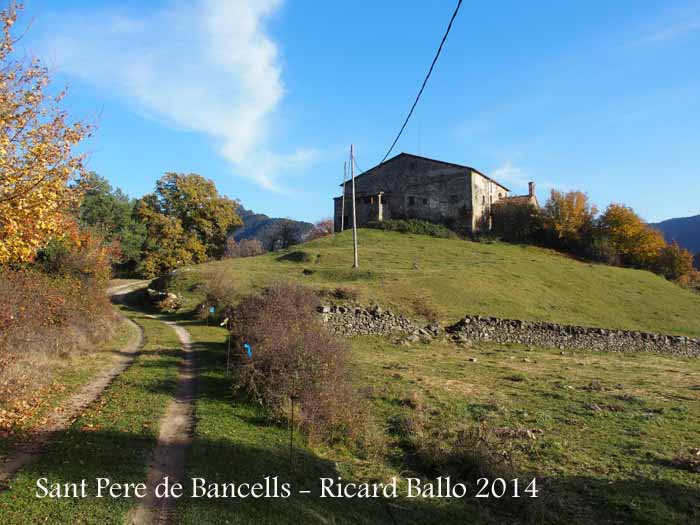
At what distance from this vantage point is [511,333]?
2567 cm

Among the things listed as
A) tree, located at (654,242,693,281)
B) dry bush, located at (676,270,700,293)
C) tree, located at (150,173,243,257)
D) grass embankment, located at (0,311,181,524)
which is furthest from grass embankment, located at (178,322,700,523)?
tree, located at (654,242,693,281)

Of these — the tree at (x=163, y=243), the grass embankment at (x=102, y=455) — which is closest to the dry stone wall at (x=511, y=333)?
the grass embankment at (x=102, y=455)

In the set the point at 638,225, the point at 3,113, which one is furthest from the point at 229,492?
the point at 638,225

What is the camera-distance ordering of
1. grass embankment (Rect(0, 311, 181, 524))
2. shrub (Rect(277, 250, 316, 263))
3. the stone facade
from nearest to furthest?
grass embankment (Rect(0, 311, 181, 524)) < shrub (Rect(277, 250, 316, 263)) < the stone facade

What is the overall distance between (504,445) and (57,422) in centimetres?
878

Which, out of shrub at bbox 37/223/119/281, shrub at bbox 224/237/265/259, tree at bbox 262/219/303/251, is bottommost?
shrub at bbox 37/223/119/281

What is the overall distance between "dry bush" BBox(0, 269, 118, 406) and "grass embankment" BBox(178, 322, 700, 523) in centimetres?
401

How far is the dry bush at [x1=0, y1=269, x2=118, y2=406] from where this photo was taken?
34.6 feet

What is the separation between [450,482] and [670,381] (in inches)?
527

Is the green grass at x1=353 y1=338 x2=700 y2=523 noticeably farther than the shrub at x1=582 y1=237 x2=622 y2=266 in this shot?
No

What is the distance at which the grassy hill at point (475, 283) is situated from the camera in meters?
30.4

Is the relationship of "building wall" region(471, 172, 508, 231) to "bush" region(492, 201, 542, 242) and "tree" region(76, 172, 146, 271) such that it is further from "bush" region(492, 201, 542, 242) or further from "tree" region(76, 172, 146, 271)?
"tree" region(76, 172, 146, 271)

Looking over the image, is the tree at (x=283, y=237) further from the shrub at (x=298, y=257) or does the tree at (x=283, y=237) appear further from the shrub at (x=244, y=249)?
the shrub at (x=298, y=257)

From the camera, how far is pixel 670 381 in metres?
17.0
